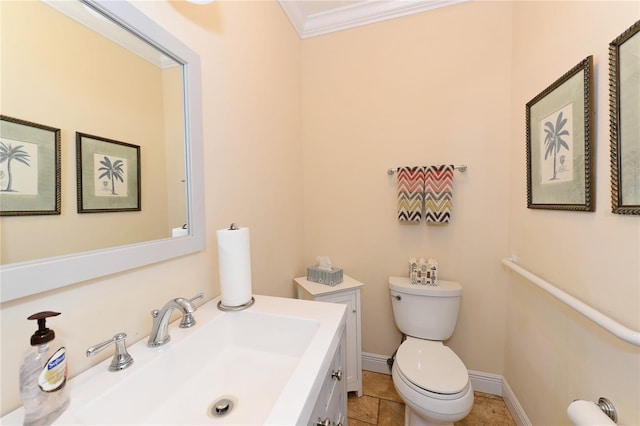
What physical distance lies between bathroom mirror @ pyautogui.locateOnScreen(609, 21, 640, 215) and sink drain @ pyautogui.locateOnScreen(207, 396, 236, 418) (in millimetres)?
1254

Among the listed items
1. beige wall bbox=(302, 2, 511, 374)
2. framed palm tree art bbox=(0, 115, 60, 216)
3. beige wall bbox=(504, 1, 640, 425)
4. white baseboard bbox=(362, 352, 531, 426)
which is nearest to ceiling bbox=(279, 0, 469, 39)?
beige wall bbox=(302, 2, 511, 374)

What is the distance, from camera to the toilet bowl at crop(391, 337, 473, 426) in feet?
3.65

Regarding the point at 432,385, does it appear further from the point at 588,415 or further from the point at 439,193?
the point at 439,193

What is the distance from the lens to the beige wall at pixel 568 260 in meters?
0.77

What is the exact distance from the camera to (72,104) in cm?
60

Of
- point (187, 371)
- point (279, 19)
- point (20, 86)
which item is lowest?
point (187, 371)

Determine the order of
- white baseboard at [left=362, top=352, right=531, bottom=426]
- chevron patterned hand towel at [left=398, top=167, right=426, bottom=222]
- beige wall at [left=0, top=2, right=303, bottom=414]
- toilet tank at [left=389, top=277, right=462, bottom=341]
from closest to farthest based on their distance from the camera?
beige wall at [left=0, top=2, right=303, bottom=414], white baseboard at [left=362, top=352, right=531, bottom=426], toilet tank at [left=389, top=277, right=462, bottom=341], chevron patterned hand towel at [left=398, top=167, right=426, bottom=222]

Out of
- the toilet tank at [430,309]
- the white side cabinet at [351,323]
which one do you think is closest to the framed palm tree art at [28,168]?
the white side cabinet at [351,323]

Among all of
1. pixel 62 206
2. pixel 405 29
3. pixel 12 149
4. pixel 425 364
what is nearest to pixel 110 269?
pixel 62 206

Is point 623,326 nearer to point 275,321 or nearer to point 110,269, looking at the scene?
point 275,321

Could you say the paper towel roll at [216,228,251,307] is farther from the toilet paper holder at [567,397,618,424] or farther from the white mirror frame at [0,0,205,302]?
the toilet paper holder at [567,397,618,424]

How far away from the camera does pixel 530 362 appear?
1.31 metres

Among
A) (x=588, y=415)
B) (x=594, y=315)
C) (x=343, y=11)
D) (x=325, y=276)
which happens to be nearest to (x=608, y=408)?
(x=588, y=415)

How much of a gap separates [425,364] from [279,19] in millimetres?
2192
